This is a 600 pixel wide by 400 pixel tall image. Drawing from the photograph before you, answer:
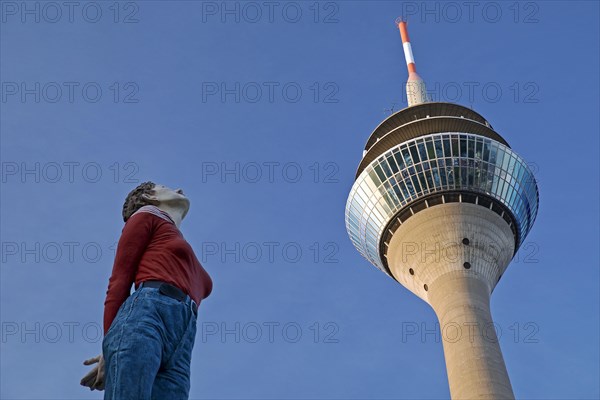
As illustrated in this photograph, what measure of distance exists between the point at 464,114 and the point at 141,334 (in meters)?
59.9

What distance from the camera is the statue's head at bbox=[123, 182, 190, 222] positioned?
24.8 feet

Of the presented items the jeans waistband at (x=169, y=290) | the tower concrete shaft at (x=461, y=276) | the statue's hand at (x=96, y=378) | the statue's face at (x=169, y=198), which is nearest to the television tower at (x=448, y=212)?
the tower concrete shaft at (x=461, y=276)

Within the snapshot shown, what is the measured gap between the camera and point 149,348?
580cm

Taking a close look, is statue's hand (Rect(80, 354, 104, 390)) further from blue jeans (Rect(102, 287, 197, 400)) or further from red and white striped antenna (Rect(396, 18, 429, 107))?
red and white striped antenna (Rect(396, 18, 429, 107))

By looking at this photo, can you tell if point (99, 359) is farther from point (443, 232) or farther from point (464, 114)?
point (464, 114)

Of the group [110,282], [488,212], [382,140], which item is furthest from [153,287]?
[382,140]

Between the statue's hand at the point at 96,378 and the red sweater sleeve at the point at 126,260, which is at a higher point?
the red sweater sleeve at the point at 126,260

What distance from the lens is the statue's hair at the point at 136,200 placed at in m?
7.55

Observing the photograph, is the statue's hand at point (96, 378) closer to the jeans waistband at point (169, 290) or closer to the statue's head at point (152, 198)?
the jeans waistband at point (169, 290)

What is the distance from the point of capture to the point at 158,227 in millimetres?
6957

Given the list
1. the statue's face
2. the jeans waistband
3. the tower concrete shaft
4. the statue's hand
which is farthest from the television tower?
the statue's hand

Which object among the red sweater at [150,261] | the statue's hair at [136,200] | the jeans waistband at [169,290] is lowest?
the jeans waistband at [169,290]

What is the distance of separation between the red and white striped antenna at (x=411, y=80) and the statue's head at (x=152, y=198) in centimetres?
6099

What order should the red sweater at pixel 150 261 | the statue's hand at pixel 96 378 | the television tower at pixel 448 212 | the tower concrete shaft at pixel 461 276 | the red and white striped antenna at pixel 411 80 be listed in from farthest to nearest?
1. the red and white striped antenna at pixel 411 80
2. the television tower at pixel 448 212
3. the tower concrete shaft at pixel 461 276
4. the red sweater at pixel 150 261
5. the statue's hand at pixel 96 378
